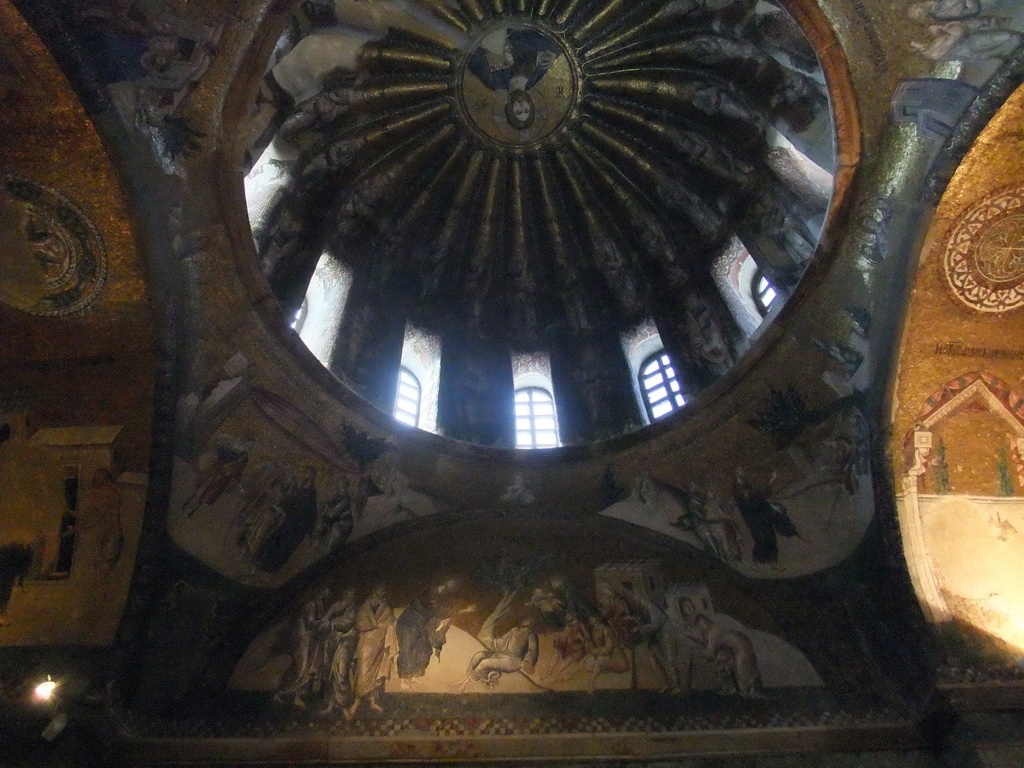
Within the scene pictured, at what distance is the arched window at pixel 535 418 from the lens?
42.0 feet

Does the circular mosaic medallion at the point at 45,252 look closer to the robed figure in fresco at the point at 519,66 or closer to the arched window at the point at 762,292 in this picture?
the robed figure in fresco at the point at 519,66

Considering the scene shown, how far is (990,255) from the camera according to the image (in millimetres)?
9734

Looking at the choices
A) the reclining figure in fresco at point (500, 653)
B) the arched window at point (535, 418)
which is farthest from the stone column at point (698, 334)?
the reclining figure in fresco at point (500, 653)

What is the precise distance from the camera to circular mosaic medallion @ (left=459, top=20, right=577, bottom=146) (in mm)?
13961

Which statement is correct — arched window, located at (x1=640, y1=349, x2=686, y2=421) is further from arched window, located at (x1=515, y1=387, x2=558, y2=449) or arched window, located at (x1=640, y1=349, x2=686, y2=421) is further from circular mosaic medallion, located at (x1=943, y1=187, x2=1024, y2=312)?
circular mosaic medallion, located at (x1=943, y1=187, x2=1024, y2=312)

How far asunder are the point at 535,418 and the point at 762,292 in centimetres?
401

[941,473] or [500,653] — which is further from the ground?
[941,473]

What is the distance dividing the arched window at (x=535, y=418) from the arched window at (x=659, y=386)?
151 centimetres

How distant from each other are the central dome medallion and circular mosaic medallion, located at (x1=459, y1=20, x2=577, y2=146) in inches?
1.4

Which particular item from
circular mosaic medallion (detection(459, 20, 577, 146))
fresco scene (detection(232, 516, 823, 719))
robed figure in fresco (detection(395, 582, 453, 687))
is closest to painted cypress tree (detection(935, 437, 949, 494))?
fresco scene (detection(232, 516, 823, 719))

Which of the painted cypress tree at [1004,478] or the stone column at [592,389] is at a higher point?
the stone column at [592,389]

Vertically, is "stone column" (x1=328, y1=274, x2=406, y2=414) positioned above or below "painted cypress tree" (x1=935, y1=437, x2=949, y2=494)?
above

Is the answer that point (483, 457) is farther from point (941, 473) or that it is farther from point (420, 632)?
point (941, 473)

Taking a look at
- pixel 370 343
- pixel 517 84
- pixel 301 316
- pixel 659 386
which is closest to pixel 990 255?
pixel 659 386
